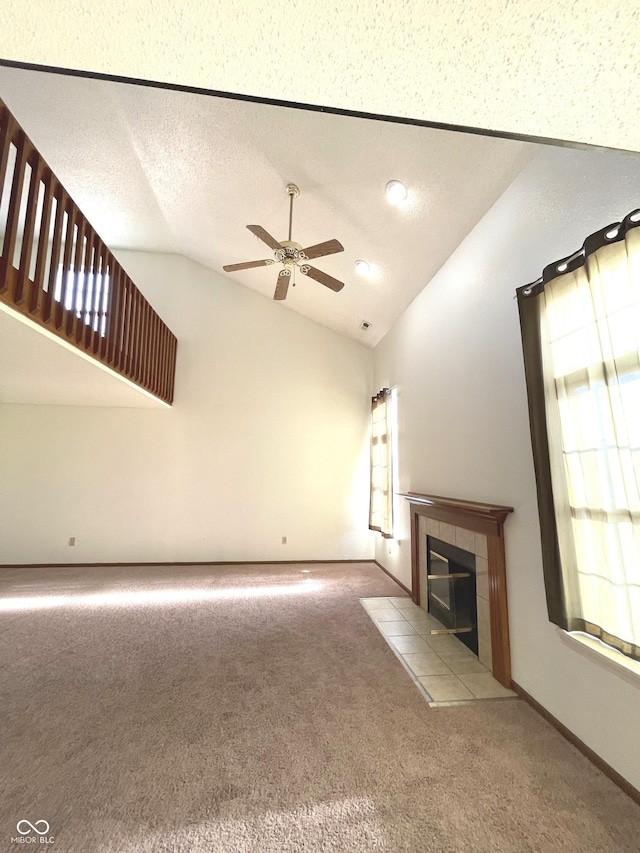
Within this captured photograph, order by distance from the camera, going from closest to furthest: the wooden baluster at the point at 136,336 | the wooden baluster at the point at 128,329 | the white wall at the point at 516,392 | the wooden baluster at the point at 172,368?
the white wall at the point at 516,392
the wooden baluster at the point at 128,329
the wooden baluster at the point at 136,336
the wooden baluster at the point at 172,368

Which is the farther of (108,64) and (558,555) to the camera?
(558,555)

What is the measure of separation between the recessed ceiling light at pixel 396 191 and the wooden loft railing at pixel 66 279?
2322 mm

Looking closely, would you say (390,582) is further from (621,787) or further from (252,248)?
(252,248)

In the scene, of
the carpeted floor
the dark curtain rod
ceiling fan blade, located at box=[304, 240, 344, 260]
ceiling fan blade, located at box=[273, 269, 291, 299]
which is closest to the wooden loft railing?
ceiling fan blade, located at box=[273, 269, 291, 299]

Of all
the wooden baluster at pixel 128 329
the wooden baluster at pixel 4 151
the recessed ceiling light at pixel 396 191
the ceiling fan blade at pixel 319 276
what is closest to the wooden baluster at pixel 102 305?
the wooden baluster at pixel 128 329

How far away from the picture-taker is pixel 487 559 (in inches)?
101

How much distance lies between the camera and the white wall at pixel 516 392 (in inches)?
67.1

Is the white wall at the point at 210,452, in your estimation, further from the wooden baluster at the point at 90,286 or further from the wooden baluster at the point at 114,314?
the wooden baluster at the point at 90,286

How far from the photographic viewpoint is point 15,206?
204 cm

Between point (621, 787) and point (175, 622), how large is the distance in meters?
3.08

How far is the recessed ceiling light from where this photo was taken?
111 inches

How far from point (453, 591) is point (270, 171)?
3973 millimetres

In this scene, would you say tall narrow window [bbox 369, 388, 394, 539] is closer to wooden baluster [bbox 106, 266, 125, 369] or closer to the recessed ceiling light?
the recessed ceiling light

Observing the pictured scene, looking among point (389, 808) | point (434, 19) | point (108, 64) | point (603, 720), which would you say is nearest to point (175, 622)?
point (389, 808)
